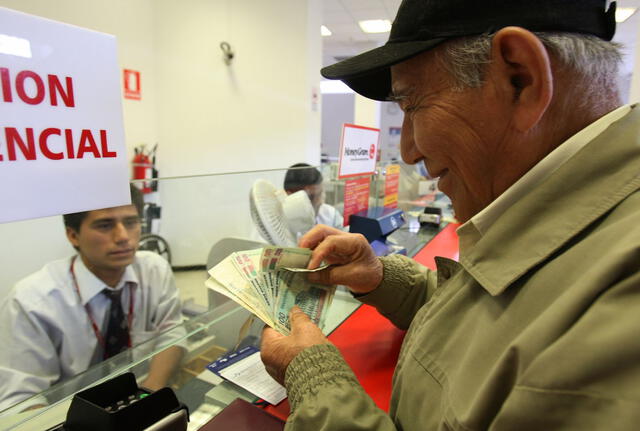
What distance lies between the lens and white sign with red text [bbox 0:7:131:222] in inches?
21.1

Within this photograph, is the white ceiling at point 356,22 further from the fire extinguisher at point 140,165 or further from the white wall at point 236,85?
the fire extinguisher at point 140,165

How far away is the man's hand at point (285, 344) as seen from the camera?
2.55 feet

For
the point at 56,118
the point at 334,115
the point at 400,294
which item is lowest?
the point at 400,294

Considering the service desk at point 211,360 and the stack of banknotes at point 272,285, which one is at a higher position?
the stack of banknotes at point 272,285

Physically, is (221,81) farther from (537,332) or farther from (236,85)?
(537,332)

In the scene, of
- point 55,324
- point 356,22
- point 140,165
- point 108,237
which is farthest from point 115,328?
point 356,22

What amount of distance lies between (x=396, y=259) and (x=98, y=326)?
1.17 meters

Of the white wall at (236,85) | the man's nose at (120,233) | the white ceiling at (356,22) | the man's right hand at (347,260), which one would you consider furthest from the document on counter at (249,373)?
the white ceiling at (356,22)

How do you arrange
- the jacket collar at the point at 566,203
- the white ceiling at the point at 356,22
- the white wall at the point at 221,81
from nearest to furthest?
the jacket collar at the point at 566,203 < the white wall at the point at 221,81 < the white ceiling at the point at 356,22

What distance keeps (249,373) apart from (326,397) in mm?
397

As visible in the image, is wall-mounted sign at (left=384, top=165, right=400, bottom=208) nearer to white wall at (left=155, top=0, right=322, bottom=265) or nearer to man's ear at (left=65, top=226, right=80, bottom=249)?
man's ear at (left=65, top=226, right=80, bottom=249)

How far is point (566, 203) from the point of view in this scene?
1.79ft

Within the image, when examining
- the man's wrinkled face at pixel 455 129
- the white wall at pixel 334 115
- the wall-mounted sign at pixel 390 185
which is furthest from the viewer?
the white wall at pixel 334 115

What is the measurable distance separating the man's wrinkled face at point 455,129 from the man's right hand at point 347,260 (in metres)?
0.42
